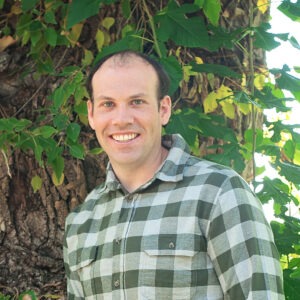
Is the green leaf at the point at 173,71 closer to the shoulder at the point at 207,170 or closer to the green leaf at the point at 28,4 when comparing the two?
the shoulder at the point at 207,170

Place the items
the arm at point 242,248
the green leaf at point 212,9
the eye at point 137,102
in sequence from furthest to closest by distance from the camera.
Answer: the green leaf at point 212,9
the eye at point 137,102
the arm at point 242,248

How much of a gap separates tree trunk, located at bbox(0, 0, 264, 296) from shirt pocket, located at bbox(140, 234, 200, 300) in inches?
35.0

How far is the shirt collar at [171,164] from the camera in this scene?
1.74 metres

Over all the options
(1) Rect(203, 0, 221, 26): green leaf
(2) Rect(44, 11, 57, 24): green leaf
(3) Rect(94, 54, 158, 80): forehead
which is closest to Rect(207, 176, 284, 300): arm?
(3) Rect(94, 54, 158, 80): forehead

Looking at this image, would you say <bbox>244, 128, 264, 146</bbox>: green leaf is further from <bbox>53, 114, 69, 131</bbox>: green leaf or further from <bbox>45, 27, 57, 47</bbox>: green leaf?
<bbox>45, 27, 57, 47</bbox>: green leaf

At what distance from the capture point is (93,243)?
1854 millimetres

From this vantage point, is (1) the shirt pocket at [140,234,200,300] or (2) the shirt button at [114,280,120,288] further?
(2) the shirt button at [114,280,120,288]

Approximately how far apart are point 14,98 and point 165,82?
3.12 feet

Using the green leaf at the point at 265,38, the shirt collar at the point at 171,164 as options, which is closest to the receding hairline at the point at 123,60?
the shirt collar at the point at 171,164

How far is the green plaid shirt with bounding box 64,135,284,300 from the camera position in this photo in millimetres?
1558

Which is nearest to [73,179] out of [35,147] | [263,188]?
[35,147]

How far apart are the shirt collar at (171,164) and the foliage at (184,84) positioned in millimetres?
263

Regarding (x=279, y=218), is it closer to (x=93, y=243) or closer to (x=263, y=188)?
(x=263, y=188)

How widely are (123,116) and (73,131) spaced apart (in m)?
0.65
